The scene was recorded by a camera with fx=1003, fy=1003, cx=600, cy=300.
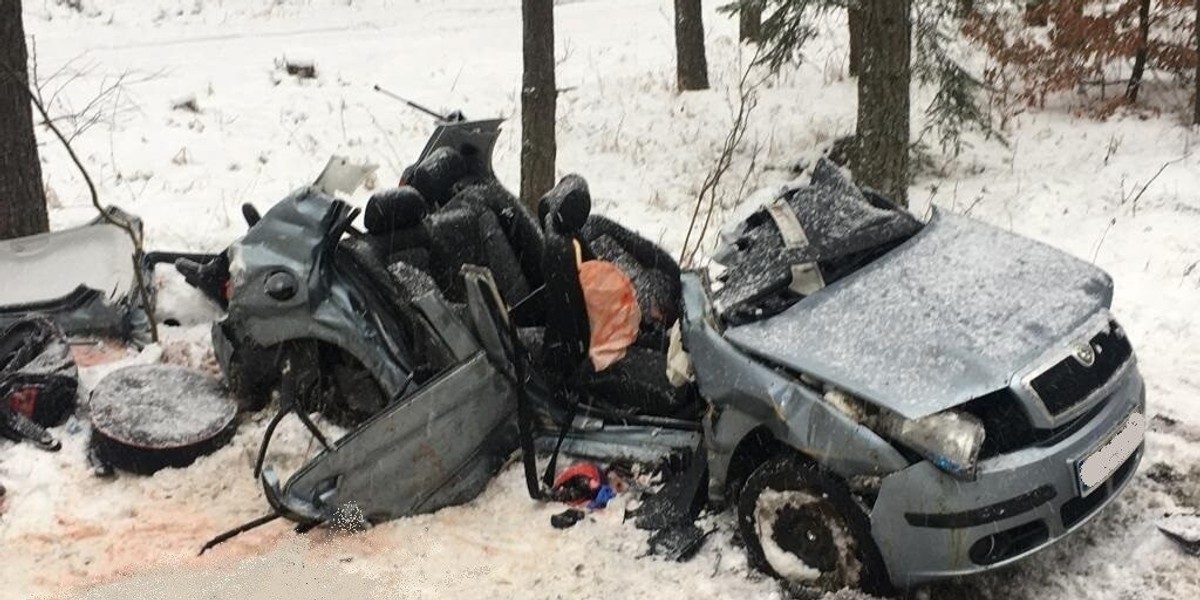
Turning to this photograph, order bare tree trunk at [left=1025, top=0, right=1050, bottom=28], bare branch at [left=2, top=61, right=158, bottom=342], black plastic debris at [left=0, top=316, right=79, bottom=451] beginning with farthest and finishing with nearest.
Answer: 1. bare tree trunk at [left=1025, top=0, right=1050, bottom=28]
2. bare branch at [left=2, top=61, right=158, bottom=342]
3. black plastic debris at [left=0, top=316, right=79, bottom=451]

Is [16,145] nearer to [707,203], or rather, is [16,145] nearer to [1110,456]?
[707,203]

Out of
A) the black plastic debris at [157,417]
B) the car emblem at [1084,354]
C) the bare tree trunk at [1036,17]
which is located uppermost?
the bare tree trunk at [1036,17]

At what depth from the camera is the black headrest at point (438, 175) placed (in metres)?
5.77

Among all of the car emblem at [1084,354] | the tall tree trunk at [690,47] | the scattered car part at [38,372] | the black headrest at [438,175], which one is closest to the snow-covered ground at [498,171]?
the scattered car part at [38,372]

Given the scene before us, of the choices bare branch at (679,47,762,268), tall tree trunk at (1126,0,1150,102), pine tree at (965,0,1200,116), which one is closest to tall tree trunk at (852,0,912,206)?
bare branch at (679,47,762,268)

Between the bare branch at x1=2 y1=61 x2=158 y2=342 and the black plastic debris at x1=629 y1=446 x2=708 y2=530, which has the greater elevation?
the bare branch at x1=2 y1=61 x2=158 y2=342

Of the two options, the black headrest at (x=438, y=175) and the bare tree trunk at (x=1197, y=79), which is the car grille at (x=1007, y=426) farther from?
the bare tree trunk at (x=1197, y=79)

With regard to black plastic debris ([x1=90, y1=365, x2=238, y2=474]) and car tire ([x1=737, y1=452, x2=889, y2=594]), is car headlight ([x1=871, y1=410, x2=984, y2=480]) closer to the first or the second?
car tire ([x1=737, y1=452, x2=889, y2=594])

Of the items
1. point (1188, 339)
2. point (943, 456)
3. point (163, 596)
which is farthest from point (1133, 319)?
point (163, 596)

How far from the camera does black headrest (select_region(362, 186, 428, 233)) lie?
5.29 m

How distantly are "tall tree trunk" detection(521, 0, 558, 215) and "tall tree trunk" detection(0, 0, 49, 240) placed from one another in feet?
11.6

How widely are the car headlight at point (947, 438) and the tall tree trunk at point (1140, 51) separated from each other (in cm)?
825

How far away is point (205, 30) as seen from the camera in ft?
56.9

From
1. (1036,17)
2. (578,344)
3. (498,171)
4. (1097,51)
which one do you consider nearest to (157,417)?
(578,344)
